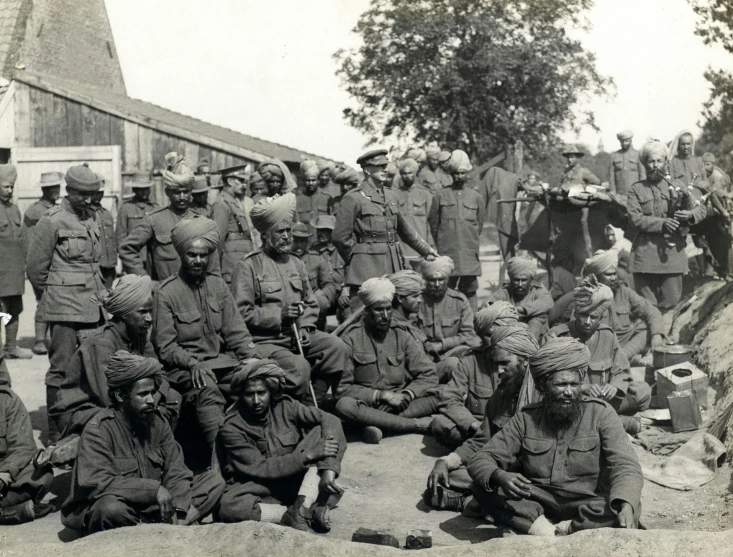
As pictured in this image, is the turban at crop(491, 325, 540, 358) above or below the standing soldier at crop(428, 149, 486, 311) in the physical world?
below

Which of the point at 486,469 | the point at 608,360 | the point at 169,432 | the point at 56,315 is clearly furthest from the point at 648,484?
the point at 56,315

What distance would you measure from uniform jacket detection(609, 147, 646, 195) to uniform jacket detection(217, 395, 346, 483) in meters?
7.65

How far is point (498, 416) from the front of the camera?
6.08m

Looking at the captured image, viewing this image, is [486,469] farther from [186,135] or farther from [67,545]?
[186,135]

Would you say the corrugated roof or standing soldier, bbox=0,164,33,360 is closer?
standing soldier, bbox=0,164,33,360

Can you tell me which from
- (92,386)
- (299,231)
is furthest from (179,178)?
(92,386)

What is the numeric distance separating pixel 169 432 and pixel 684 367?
4.49 meters

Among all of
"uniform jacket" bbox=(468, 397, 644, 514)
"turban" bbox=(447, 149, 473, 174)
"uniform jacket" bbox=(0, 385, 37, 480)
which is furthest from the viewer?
"turban" bbox=(447, 149, 473, 174)

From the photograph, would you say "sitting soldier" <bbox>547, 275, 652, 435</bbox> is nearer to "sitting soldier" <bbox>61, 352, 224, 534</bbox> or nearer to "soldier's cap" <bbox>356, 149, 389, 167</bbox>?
"soldier's cap" <bbox>356, 149, 389, 167</bbox>

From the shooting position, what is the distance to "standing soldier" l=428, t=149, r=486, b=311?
34.5 feet

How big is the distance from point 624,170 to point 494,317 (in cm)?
636

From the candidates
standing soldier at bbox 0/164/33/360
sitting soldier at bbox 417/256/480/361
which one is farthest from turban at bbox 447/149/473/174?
standing soldier at bbox 0/164/33/360

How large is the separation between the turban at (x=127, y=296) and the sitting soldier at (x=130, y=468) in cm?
81

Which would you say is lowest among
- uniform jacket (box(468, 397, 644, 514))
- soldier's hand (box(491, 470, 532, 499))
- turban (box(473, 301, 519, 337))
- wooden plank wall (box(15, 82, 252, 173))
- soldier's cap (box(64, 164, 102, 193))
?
soldier's hand (box(491, 470, 532, 499))
